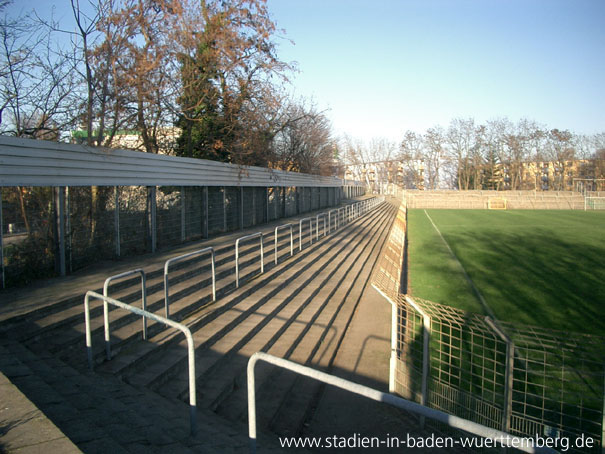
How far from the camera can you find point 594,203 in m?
52.1

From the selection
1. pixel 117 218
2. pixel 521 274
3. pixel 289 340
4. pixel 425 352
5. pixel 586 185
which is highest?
pixel 586 185

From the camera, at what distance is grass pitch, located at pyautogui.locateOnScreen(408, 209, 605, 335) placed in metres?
10.1

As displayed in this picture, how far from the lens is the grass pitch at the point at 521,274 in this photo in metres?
10.1

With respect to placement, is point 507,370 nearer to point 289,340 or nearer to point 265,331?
point 289,340

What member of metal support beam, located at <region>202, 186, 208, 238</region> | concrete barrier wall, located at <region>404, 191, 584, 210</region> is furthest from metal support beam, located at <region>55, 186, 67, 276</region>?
concrete barrier wall, located at <region>404, 191, 584, 210</region>

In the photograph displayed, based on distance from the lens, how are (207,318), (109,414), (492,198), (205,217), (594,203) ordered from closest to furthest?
(109,414) < (207,318) < (205,217) < (594,203) < (492,198)

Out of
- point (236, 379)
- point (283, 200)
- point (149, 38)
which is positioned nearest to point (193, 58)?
point (149, 38)

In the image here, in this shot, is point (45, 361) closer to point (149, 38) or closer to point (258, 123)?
point (149, 38)

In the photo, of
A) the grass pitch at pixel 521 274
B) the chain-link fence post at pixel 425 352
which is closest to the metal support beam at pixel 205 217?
the grass pitch at pixel 521 274

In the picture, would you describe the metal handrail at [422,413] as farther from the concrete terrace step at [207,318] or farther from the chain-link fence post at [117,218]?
the chain-link fence post at [117,218]

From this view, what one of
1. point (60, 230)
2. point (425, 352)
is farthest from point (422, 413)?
point (60, 230)

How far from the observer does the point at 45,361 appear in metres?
4.59

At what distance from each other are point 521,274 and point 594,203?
1830 inches

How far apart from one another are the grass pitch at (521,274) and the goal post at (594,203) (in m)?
30.7
